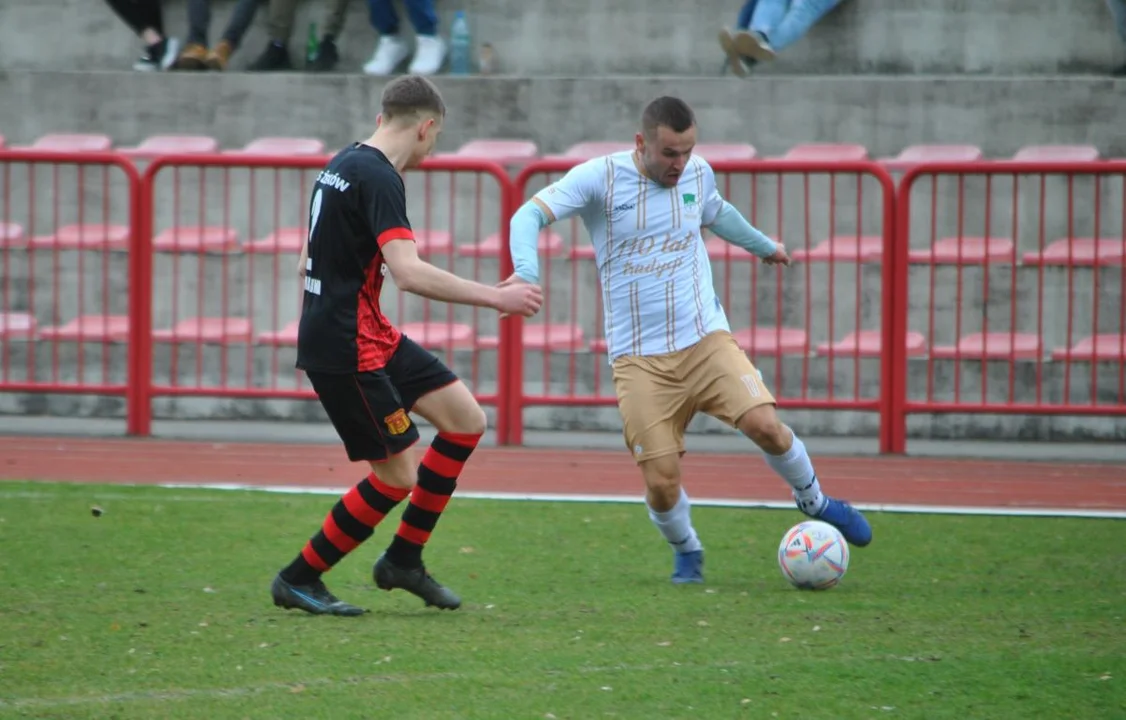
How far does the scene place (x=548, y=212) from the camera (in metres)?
6.91

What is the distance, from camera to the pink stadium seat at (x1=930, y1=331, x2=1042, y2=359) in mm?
11656

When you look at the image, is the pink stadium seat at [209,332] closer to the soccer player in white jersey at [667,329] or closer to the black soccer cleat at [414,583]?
the soccer player in white jersey at [667,329]

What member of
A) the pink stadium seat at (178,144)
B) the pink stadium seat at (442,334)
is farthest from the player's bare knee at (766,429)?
the pink stadium seat at (178,144)

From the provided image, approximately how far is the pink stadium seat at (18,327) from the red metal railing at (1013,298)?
241 inches

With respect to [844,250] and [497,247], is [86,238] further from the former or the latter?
[844,250]

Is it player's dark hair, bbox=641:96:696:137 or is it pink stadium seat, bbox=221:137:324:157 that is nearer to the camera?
player's dark hair, bbox=641:96:696:137

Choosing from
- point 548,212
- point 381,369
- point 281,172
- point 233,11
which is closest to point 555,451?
point 281,172

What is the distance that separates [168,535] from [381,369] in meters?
2.37

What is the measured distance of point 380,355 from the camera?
6.05 metres

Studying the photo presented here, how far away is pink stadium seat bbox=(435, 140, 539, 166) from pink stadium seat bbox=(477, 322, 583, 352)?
1.90 m

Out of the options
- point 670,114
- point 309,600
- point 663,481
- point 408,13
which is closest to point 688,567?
point 663,481

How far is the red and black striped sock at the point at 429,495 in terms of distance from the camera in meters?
6.27

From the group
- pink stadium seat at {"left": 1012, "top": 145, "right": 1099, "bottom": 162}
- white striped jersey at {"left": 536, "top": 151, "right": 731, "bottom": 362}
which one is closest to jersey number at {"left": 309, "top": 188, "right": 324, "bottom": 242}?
white striped jersey at {"left": 536, "top": 151, "right": 731, "bottom": 362}

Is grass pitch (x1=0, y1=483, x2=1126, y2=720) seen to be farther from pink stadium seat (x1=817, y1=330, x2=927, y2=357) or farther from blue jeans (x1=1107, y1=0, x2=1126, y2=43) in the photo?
blue jeans (x1=1107, y1=0, x2=1126, y2=43)
